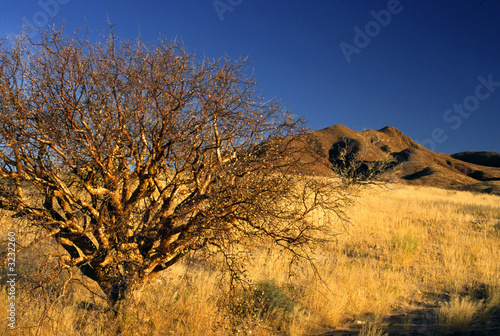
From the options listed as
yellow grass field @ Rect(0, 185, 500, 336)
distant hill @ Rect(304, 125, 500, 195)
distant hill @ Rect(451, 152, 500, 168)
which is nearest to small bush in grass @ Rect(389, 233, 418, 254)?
yellow grass field @ Rect(0, 185, 500, 336)

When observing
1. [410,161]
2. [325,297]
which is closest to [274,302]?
[325,297]

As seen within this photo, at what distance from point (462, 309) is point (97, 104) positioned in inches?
236

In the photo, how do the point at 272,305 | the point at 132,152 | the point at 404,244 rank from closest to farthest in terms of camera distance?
→ the point at 132,152
the point at 272,305
the point at 404,244

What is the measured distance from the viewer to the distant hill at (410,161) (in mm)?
37006

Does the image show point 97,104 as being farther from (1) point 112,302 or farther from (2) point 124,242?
(1) point 112,302

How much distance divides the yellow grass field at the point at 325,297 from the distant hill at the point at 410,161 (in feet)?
62.0

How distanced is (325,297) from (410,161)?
56321mm

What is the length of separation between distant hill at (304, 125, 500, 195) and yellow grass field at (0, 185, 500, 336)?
744 inches

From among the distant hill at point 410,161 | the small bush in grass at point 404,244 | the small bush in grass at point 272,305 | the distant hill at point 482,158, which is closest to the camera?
the small bush in grass at point 272,305

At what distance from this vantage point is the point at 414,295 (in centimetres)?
732

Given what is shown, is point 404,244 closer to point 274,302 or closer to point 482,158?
point 274,302

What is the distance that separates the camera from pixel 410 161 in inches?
2210

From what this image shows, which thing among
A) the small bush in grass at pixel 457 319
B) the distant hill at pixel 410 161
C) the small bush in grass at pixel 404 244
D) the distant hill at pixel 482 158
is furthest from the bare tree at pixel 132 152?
the distant hill at pixel 482 158

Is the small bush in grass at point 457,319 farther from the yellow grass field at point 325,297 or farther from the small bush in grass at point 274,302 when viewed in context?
the small bush in grass at point 274,302
